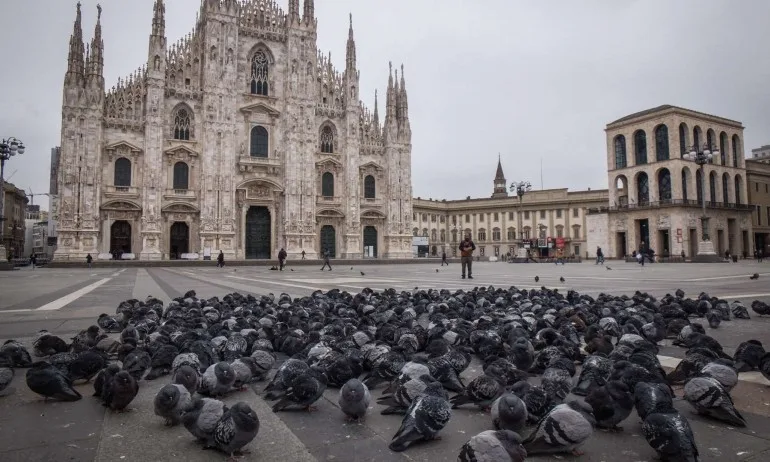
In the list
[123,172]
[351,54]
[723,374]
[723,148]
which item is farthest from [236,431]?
[723,148]

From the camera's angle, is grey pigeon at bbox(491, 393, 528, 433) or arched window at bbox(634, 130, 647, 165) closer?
grey pigeon at bbox(491, 393, 528, 433)

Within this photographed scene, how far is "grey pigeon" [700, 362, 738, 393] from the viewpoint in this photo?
2.72 metres

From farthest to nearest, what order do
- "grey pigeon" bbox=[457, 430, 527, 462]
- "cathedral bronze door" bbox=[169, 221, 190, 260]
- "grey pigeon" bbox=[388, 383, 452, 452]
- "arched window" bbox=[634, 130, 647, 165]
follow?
"arched window" bbox=[634, 130, 647, 165], "cathedral bronze door" bbox=[169, 221, 190, 260], "grey pigeon" bbox=[388, 383, 452, 452], "grey pigeon" bbox=[457, 430, 527, 462]

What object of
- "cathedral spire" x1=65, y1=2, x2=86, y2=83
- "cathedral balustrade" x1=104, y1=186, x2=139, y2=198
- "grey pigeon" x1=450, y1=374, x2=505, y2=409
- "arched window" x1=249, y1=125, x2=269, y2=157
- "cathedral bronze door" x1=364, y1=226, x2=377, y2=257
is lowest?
"grey pigeon" x1=450, y1=374, x2=505, y2=409

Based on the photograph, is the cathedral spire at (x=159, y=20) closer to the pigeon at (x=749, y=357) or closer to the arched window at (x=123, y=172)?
the arched window at (x=123, y=172)

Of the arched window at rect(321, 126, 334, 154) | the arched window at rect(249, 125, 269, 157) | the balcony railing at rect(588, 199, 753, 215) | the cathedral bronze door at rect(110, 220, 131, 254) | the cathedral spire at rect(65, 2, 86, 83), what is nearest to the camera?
the cathedral spire at rect(65, 2, 86, 83)

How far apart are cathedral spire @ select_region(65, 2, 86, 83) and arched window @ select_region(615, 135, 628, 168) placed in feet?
191

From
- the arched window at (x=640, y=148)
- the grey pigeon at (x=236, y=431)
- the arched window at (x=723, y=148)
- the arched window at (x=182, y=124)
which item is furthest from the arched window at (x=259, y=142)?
the arched window at (x=723, y=148)

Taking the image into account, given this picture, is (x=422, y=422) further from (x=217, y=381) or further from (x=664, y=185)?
(x=664, y=185)

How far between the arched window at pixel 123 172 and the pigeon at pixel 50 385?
126ft

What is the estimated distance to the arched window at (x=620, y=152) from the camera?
57.2 meters

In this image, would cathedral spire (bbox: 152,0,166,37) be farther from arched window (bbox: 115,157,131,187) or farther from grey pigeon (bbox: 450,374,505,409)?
grey pigeon (bbox: 450,374,505,409)

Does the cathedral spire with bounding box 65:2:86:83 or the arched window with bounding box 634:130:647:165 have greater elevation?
the cathedral spire with bounding box 65:2:86:83

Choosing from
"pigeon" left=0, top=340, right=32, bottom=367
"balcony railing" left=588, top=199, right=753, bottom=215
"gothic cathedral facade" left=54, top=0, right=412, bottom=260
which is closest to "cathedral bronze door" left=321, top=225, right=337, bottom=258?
"gothic cathedral facade" left=54, top=0, right=412, bottom=260
